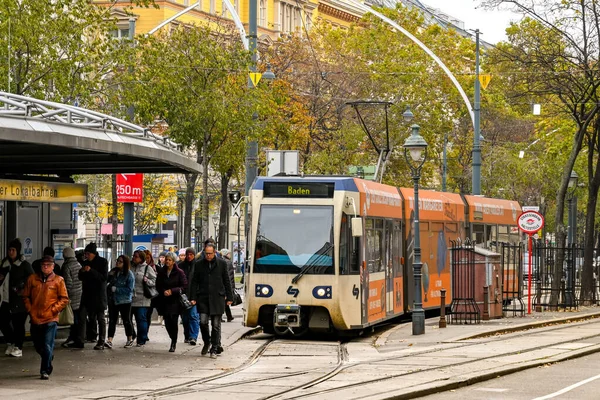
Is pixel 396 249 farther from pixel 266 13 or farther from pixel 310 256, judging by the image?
pixel 266 13

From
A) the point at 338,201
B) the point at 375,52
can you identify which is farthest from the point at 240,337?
the point at 375,52

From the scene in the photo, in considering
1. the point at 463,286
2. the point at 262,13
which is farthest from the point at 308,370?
the point at 262,13

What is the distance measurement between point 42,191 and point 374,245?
6938 millimetres

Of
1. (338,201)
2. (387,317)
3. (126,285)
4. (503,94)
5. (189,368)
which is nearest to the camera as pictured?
(189,368)

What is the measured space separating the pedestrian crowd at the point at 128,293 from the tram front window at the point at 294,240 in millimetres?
1735

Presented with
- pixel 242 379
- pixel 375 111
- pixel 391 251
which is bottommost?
pixel 242 379

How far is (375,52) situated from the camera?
59781 mm

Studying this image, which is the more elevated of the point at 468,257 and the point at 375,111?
the point at 375,111

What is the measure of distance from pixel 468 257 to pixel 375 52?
108ft

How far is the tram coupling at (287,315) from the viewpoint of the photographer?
23.3 meters

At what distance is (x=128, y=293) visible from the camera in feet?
68.6

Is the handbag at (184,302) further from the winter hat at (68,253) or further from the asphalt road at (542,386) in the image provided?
the asphalt road at (542,386)

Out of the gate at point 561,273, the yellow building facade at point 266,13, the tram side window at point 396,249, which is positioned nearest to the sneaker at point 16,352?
the tram side window at point 396,249

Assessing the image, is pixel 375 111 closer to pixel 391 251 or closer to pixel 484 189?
pixel 484 189
